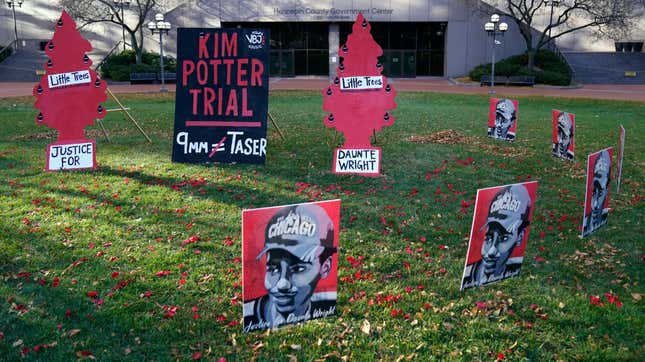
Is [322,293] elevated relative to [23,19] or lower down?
lower down

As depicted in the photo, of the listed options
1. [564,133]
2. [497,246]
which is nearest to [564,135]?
[564,133]

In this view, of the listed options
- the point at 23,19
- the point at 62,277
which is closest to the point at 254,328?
the point at 62,277

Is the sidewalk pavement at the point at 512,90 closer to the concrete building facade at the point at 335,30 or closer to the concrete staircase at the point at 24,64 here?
the concrete staircase at the point at 24,64

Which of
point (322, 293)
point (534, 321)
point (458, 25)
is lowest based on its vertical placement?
point (534, 321)

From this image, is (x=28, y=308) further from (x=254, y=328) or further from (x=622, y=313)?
(x=622, y=313)

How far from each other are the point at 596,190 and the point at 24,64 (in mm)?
37549

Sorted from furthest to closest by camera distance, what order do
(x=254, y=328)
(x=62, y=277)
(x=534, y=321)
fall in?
(x=62, y=277) < (x=534, y=321) < (x=254, y=328)

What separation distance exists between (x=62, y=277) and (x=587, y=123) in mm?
14452

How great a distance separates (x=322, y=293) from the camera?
12.9 ft

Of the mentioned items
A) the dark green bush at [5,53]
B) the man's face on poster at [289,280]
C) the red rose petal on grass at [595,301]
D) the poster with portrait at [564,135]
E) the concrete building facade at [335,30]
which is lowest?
the red rose petal on grass at [595,301]

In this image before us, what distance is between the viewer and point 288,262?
367cm

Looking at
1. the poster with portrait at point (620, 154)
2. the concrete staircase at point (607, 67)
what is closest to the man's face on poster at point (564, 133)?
the poster with portrait at point (620, 154)

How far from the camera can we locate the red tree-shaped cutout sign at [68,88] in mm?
8297

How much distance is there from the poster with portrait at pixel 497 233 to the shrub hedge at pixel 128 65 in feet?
101
